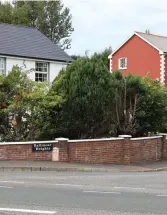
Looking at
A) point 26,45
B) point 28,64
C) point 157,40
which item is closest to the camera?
point 28,64

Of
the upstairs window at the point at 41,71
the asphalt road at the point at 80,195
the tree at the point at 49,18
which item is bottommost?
the asphalt road at the point at 80,195

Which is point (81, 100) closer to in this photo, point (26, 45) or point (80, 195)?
point (80, 195)

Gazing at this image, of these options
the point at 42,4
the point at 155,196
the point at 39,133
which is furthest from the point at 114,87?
the point at 42,4

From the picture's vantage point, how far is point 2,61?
29.7m

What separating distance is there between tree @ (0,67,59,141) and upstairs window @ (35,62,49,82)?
31.9 feet

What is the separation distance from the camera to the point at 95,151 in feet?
67.4

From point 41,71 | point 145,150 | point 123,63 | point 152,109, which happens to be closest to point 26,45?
point 41,71

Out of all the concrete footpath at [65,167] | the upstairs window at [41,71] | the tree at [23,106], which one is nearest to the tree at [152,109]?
the concrete footpath at [65,167]

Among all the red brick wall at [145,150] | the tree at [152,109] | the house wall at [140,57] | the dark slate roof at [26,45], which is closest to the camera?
the red brick wall at [145,150]

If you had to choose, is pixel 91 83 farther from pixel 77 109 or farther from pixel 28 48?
pixel 28 48

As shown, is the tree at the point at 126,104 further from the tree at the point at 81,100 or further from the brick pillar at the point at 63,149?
the brick pillar at the point at 63,149

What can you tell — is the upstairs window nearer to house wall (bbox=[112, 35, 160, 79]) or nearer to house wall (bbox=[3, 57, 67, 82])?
house wall (bbox=[3, 57, 67, 82])

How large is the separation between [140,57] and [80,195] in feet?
120

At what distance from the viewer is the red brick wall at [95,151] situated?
19.4 meters
